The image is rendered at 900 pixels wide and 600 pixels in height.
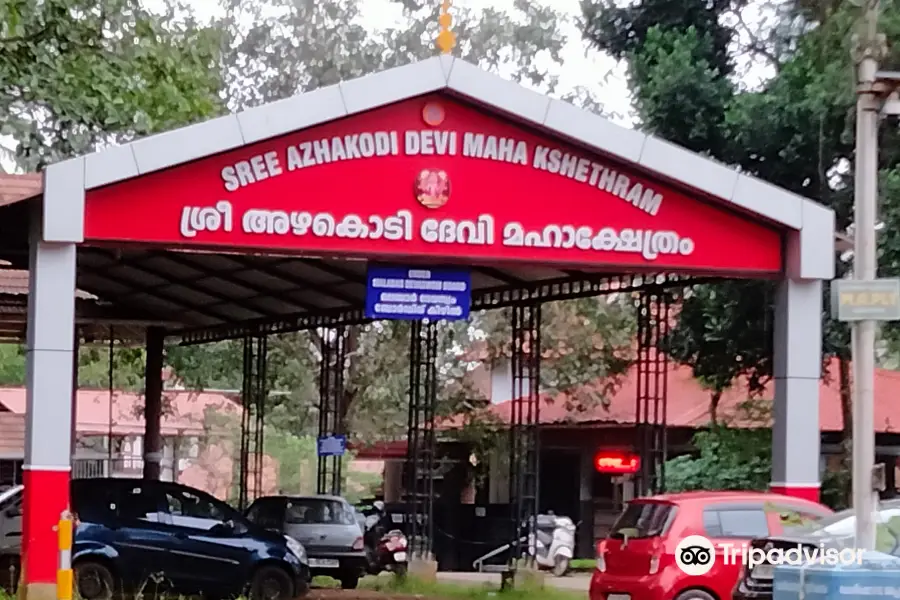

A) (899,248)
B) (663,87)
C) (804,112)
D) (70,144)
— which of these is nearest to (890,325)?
(899,248)

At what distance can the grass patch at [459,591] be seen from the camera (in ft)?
75.0

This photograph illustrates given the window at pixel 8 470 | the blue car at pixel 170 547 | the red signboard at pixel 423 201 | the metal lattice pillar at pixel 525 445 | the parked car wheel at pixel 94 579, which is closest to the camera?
the red signboard at pixel 423 201

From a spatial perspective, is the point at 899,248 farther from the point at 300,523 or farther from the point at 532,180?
the point at 300,523

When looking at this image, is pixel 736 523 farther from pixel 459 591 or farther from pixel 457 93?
pixel 459 591

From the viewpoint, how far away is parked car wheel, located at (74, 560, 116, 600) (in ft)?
60.7

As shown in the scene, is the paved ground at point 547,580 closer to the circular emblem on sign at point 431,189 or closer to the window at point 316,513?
the window at point 316,513

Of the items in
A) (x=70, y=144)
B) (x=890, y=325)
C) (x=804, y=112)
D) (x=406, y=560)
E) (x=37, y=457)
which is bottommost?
(x=406, y=560)

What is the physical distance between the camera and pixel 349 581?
78.8 ft

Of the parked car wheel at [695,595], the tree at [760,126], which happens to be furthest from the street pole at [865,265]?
Result: the tree at [760,126]

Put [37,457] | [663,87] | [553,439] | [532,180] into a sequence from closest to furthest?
[37,457] → [532,180] → [663,87] → [553,439]

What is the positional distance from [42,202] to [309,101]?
293cm

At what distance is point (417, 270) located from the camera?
17.7m

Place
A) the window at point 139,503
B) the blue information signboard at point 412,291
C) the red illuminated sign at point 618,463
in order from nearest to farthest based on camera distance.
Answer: the blue information signboard at point 412,291 → the window at point 139,503 → the red illuminated sign at point 618,463

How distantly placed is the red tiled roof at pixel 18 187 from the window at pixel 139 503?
16.8ft
